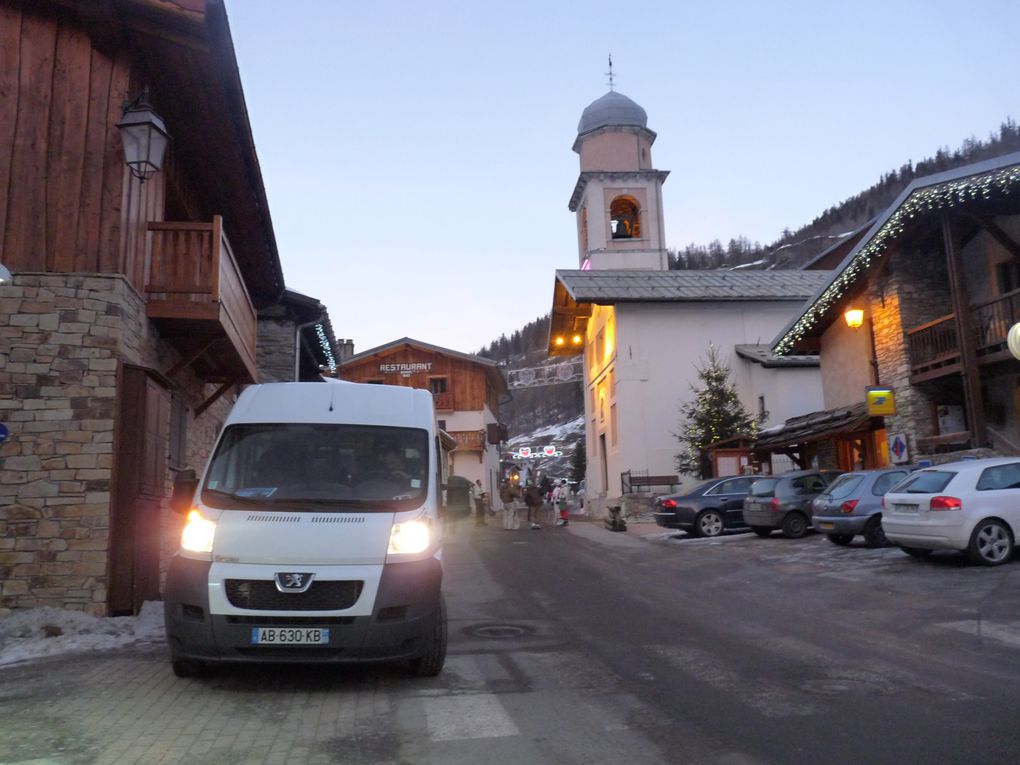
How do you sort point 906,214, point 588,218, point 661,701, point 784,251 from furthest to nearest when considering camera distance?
1. point 784,251
2. point 588,218
3. point 906,214
4. point 661,701

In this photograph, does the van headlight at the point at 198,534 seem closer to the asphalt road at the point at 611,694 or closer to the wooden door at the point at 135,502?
the asphalt road at the point at 611,694

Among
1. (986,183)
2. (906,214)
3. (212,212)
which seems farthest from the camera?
(906,214)

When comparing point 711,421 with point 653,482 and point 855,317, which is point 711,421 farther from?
point 855,317

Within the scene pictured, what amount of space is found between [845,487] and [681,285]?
21180mm

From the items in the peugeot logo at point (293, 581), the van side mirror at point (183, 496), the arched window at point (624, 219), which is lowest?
the peugeot logo at point (293, 581)

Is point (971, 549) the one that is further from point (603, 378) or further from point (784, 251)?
point (784, 251)

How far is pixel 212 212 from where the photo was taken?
1522 cm

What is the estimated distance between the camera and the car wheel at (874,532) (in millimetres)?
15359

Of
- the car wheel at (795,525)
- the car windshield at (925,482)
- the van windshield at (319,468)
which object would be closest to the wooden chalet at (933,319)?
the car wheel at (795,525)

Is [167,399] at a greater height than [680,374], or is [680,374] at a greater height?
[680,374]

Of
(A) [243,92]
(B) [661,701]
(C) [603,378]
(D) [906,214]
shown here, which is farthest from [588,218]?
(B) [661,701]

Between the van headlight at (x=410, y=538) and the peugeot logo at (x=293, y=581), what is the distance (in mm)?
592

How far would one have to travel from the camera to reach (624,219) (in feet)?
137

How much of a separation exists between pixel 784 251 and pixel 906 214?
123906 mm
